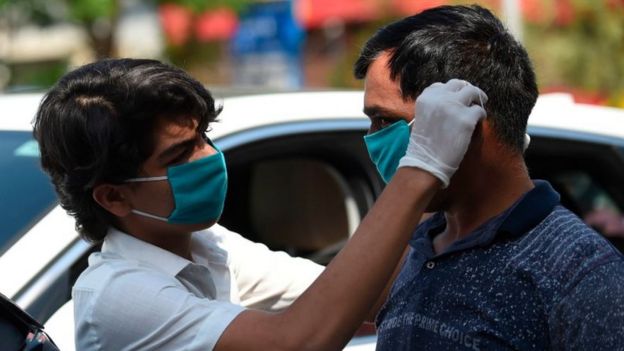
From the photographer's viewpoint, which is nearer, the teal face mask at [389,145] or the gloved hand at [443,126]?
the gloved hand at [443,126]

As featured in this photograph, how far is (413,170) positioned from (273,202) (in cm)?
250

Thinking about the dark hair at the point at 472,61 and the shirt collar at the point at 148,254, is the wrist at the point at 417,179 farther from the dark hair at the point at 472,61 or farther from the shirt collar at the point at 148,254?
the shirt collar at the point at 148,254

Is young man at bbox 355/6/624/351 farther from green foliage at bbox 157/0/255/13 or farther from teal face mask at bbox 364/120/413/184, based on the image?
green foliage at bbox 157/0/255/13

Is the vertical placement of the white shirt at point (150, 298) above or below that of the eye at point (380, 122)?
below

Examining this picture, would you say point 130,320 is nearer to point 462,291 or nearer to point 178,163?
point 178,163

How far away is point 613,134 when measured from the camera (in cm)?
383

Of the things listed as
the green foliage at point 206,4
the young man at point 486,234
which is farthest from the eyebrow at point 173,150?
the green foliage at point 206,4

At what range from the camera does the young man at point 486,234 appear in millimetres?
1770

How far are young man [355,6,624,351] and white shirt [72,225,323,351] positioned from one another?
1.15 feet

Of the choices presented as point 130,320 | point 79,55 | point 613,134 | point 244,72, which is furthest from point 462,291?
point 79,55

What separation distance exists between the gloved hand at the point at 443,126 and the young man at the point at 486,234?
12 centimetres

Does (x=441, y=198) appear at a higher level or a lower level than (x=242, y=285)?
higher

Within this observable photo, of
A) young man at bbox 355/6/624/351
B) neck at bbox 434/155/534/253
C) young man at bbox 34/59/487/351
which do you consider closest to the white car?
young man at bbox 34/59/487/351

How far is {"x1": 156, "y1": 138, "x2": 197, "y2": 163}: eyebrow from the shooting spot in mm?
2281
